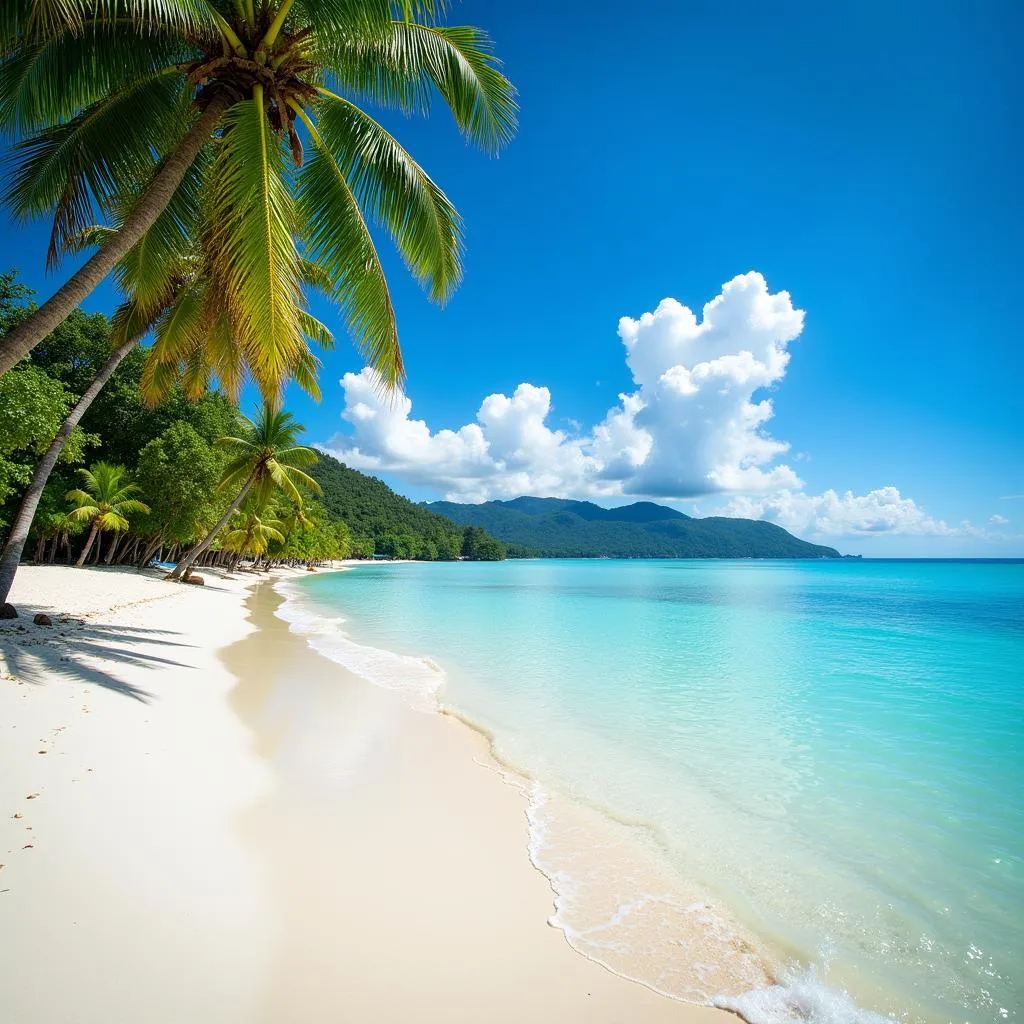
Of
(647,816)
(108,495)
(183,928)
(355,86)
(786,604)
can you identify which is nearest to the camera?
(183,928)

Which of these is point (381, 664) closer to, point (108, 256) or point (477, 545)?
point (108, 256)

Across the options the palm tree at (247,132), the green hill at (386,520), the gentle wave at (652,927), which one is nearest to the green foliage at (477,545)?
the green hill at (386,520)

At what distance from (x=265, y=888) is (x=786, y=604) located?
33.2m

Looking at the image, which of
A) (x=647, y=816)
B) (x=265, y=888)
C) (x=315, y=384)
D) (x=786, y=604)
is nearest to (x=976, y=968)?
(x=647, y=816)

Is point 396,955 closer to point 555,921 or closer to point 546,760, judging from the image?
point 555,921

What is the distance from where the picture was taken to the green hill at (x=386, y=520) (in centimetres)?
10631

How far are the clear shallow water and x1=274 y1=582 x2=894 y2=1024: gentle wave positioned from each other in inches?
0.5

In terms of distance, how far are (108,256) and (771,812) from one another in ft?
25.9

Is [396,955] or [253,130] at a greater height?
[253,130]

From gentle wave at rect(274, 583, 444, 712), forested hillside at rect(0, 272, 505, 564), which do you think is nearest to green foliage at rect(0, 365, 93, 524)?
forested hillside at rect(0, 272, 505, 564)

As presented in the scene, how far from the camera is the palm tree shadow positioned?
19.7ft

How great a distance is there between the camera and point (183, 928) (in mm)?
2516

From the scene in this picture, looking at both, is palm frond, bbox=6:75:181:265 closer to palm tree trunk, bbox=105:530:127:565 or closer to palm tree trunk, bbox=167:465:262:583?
palm tree trunk, bbox=167:465:262:583

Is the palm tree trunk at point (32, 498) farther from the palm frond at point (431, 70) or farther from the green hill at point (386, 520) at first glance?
the green hill at point (386, 520)
